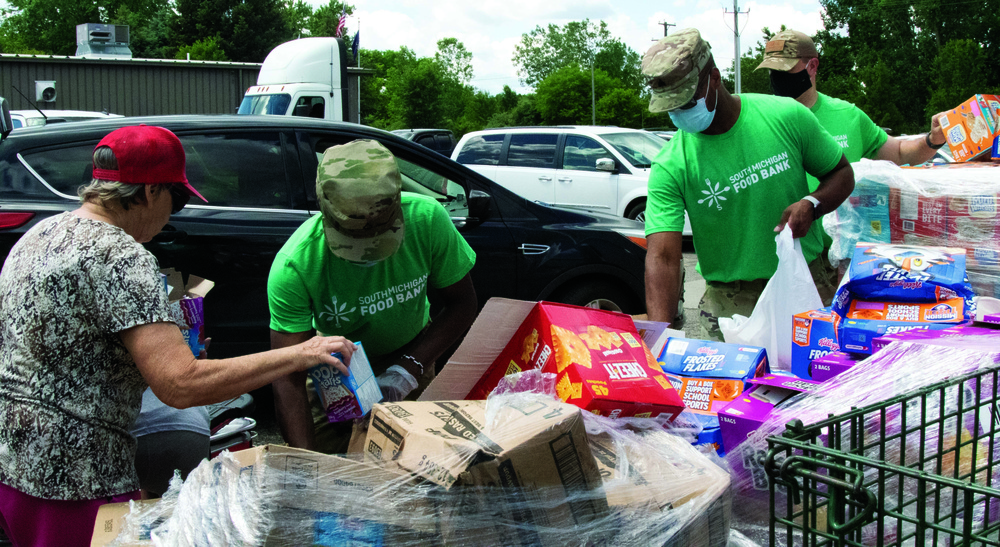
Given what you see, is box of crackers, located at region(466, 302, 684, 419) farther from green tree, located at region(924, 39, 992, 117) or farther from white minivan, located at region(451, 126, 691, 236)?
green tree, located at region(924, 39, 992, 117)

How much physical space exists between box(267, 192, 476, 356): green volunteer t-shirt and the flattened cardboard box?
0.90 m

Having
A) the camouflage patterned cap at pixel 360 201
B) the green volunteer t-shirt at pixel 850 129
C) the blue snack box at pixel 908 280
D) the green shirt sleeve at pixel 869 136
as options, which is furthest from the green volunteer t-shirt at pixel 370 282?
the green shirt sleeve at pixel 869 136

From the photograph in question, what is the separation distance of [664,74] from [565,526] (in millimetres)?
1627

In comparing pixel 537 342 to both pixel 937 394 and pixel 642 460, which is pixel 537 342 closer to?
pixel 642 460

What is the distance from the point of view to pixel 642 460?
1583 mm

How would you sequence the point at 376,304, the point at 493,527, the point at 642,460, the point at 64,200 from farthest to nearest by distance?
the point at 64,200
the point at 376,304
the point at 642,460
the point at 493,527

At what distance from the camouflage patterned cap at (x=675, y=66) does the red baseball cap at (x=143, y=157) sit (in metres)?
1.47

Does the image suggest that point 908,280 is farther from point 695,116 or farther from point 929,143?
point 929,143

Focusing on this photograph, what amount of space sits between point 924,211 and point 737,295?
26.4 inches

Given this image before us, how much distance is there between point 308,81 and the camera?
12.5 m

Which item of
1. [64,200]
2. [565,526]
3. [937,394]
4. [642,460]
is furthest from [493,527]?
[64,200]

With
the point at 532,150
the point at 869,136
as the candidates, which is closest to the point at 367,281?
the point at 869,136

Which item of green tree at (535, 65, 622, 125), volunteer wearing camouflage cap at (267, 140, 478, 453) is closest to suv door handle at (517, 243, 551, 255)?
volunteer wearing camouflage cap at (267, 140, 478, 453)

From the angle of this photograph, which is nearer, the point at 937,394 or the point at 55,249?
the point at 937,394
